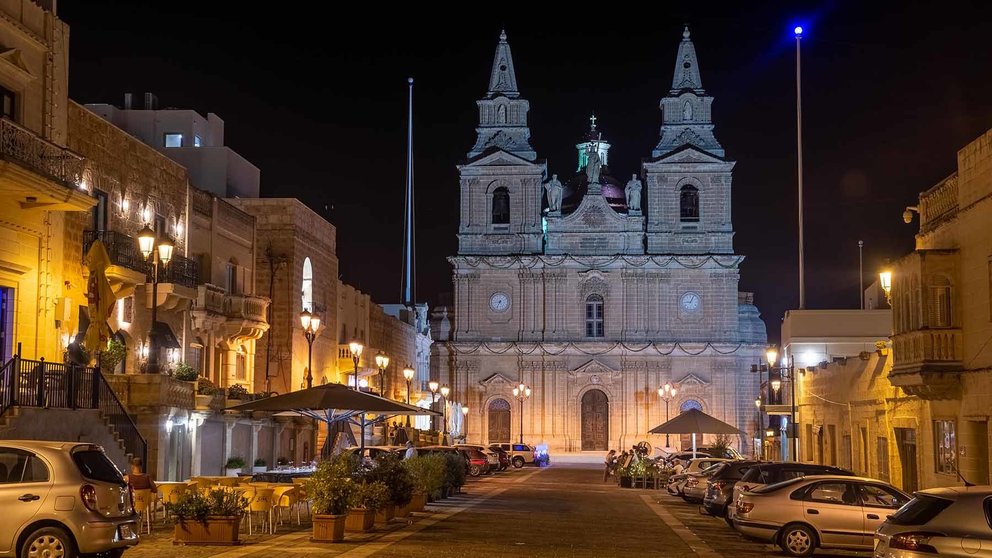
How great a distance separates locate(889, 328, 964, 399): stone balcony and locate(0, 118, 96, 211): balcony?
17364mm

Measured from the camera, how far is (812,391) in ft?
137

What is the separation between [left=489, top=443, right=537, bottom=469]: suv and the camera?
64250 millimetres

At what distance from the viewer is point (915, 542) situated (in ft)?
43.6

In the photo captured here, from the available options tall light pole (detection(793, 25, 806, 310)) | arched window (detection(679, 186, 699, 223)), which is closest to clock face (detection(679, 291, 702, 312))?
arched window (detection(679, 186, 699, 223))

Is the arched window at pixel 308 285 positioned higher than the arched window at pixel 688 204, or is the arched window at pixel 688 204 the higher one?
the arched window at pixel 688 204

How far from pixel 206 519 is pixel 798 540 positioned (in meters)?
9.32

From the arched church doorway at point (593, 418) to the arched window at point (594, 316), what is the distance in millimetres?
3815

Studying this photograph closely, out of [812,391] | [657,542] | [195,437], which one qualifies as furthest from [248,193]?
[657,542]

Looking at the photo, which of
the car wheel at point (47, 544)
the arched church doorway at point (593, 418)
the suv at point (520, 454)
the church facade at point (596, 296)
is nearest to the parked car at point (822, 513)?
the car wheel at point (47, 544)

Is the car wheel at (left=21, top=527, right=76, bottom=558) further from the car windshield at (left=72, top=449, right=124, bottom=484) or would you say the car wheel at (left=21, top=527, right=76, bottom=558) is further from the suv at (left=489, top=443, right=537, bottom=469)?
the suv at (left=489, top=443, right=537, bottom=469)

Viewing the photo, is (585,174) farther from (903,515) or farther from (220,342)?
(903,515)

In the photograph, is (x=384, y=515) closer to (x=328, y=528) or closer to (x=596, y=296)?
(x=328, y=528)

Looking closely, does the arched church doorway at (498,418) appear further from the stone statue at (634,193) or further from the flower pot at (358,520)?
the flower pot at (358,520)

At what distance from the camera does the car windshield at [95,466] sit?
1541 centimetres
